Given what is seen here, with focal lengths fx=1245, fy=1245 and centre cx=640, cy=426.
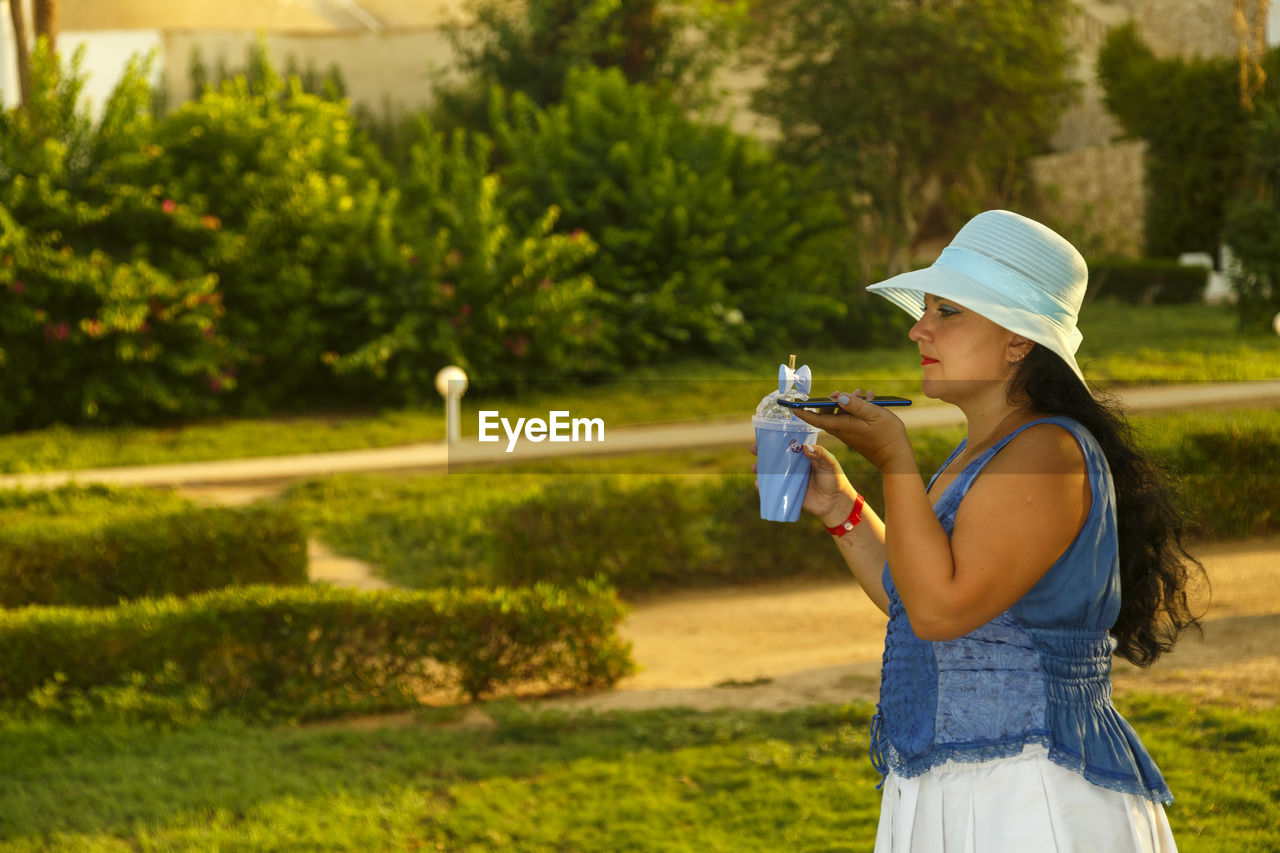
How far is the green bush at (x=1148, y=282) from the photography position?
71.8 feet

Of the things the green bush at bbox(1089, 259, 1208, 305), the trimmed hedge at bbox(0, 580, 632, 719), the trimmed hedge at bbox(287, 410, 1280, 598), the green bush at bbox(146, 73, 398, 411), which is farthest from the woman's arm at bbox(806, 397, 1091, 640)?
the green bush at bbox(1089, 259, 1208, 305)

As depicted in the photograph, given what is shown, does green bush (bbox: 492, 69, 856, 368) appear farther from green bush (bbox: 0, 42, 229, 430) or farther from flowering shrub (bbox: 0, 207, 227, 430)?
flowering shrub (bbox: 0, 207, 227, 430)

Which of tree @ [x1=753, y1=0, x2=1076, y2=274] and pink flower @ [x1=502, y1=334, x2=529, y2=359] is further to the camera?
tree @ [x1=753, y1=0, x2=1076, y2=274]

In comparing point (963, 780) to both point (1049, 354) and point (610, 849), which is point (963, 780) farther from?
point (610, 849)

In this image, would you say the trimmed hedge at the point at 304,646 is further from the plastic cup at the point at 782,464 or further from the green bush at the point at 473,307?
the green bush at the point at 473,307

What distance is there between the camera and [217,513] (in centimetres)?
705

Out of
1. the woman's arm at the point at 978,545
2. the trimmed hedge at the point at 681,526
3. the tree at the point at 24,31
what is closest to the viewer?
the woman's arm at the point at 978,545

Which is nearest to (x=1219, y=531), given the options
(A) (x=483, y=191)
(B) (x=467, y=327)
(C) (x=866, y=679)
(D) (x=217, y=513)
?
(C) (x=866, y=679)

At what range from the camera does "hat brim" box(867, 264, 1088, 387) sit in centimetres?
166

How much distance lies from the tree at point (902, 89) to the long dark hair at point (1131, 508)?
19.5m

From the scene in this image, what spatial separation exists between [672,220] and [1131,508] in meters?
14.9

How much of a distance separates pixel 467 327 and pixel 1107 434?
13321mm

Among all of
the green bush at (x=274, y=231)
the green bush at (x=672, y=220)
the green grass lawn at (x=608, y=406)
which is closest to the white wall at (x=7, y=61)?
the green bush at (x=274, y=231)

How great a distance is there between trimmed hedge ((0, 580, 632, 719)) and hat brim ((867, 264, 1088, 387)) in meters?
3.84
